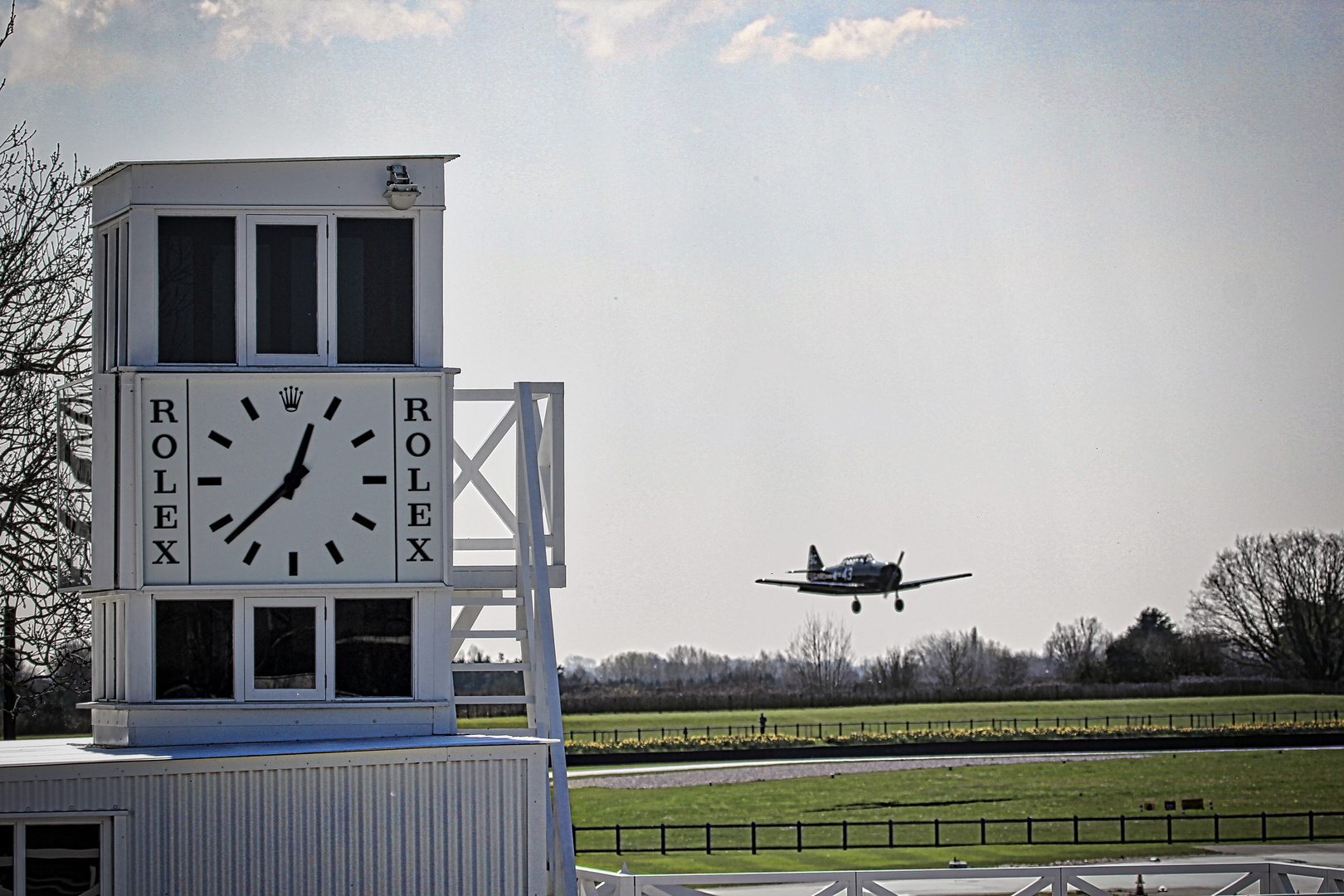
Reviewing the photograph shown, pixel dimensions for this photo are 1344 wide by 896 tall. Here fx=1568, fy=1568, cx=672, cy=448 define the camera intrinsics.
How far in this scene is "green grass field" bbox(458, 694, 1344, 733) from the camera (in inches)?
3620

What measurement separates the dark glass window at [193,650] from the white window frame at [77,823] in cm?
195

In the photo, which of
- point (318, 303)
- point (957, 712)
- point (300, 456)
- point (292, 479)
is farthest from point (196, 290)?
point (957, 712)

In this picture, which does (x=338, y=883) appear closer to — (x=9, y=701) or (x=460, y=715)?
(x=9, y=701)

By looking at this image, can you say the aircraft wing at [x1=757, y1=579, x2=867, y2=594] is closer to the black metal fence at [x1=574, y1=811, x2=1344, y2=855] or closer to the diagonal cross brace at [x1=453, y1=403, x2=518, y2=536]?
the black metal fence at [x1=574, y1=811, x2=1344, y2=855]

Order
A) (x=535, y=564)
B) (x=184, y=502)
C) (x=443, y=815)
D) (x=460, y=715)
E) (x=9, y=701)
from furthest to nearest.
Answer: (x=460, y=715) → (x=9, y=701) → (x=535, y=564) → (x=184, y=502) → (x=443, y=815)

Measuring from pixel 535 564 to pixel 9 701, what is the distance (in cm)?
1003

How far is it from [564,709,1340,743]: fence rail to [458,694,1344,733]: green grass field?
1.23m

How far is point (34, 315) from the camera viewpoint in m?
19.9

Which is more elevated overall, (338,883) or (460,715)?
(338,883)

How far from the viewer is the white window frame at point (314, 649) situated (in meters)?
13.2

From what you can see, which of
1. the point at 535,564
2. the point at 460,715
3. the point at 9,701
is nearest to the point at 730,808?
the point at 9,701

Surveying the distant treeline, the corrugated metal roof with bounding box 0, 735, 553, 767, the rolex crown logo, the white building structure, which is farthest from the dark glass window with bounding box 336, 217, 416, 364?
the distant treeline

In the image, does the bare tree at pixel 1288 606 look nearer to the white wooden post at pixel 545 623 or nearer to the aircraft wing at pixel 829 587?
the aircraft wing at pixel 829 587

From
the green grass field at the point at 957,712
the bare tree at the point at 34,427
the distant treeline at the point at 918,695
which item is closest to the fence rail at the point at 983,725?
the green grass field at the point at 957,712
